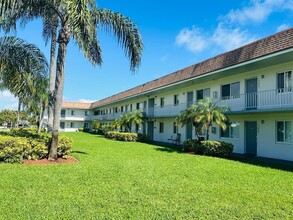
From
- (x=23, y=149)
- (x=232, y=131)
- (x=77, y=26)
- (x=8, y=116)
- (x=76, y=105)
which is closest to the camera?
(x=77, y=26)

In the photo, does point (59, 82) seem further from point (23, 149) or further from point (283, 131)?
point (283, 131)

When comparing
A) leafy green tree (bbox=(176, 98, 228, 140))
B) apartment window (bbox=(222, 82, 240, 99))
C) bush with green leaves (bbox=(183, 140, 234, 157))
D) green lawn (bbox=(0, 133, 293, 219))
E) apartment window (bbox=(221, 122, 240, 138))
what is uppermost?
apartment window (bbox=(222, 82, 240, 99))

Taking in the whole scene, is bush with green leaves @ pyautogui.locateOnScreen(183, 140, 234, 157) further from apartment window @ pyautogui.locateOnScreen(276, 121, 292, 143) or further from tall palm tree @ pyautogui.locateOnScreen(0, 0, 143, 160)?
tall palm tree @ pyautogui.locateOnScreen(0, 0, 143, 160)

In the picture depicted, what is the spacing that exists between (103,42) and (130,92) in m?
21.8

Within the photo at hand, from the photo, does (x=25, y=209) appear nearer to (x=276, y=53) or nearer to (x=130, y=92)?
(x=276, y=53)

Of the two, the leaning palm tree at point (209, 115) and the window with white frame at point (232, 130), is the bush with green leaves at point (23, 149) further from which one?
the window with white frame at point (232, 130)

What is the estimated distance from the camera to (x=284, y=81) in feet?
49.0

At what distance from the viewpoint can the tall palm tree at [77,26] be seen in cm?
1019

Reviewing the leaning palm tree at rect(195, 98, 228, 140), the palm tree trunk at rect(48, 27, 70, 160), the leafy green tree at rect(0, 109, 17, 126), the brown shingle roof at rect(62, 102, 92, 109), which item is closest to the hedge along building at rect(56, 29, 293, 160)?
the leaning palm tree at rect(195, 98, 228, 140)

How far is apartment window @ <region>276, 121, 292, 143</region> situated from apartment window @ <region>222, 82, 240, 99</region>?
355 centimetres

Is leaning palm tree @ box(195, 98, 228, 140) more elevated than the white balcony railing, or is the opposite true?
the white balcony railing

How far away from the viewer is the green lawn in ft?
17.6

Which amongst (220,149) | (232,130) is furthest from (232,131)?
(220,149)

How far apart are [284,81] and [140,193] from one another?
12171mm
